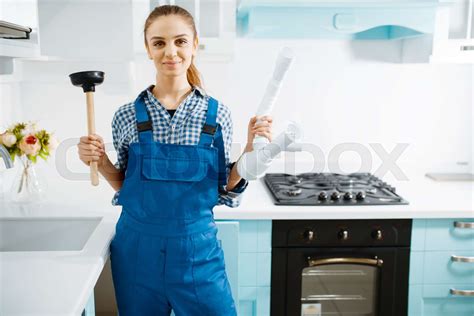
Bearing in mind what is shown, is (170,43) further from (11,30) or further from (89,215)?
(89,215)

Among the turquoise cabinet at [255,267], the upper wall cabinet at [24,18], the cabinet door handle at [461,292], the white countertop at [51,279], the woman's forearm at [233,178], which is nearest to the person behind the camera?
the white countertop at [51,279]

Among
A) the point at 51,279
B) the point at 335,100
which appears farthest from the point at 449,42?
the point at 51,279

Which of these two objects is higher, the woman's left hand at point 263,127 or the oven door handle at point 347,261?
the woman's left hand at point 263,127

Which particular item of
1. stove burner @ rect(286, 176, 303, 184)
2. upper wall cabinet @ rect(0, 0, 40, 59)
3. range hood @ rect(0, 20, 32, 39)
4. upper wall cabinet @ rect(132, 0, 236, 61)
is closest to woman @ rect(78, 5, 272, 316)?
range hood @ rect(0, 20, 32, 39)

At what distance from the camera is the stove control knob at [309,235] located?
195 cm

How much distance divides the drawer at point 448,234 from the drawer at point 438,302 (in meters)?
0.16

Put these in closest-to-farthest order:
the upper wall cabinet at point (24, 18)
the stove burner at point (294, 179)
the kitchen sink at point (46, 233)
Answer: the upper wall cabinet at point (24, 18) < the kitchen sink at point (46, 233) < the stove burner at point (294, 179)

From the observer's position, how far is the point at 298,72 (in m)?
2.47

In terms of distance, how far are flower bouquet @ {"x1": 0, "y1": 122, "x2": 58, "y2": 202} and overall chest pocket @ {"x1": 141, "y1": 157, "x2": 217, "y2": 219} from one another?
25.8 inches

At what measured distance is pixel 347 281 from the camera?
2051 mm

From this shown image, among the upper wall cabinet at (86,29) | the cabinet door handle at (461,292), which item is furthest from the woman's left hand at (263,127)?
the cabinet door handle at (461,292)

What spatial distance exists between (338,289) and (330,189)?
41cm

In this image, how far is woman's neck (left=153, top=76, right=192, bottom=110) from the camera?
1479 mm

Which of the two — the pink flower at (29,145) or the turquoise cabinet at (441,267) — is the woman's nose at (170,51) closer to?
the pink flower at (29,145)
